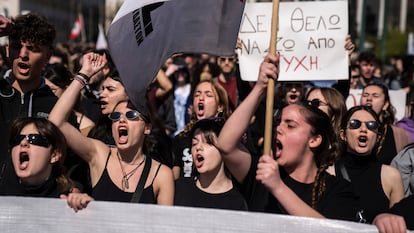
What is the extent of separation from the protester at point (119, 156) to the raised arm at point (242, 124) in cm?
54

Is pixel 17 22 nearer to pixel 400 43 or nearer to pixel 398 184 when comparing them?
pixel 398 184

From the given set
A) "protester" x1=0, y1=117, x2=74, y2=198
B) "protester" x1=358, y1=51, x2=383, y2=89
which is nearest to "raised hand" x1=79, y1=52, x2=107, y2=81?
"protester" x1=0, y1=117, x2=74, y2=198

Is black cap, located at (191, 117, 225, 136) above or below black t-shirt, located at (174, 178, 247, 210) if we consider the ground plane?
above

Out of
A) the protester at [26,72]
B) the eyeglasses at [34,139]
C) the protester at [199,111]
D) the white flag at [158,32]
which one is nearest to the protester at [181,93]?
the protester at [199,111]

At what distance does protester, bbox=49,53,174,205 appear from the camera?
180 inches

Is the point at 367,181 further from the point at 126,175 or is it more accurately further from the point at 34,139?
the point at 34,139

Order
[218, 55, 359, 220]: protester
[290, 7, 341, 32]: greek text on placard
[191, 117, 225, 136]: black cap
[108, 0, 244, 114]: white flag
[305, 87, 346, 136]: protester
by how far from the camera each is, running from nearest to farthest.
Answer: [218, 55, 359, 220]: protester → [108, 0, 244, 114]: white flag → [191, 117, 225, 136]: black cap → [305, 87, 346, 136]: protester → [290, 7, 341, 32]: greek text on placard

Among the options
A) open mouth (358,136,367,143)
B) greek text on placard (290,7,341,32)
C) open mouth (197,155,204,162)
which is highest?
greek text on placard (290,7,341,32)

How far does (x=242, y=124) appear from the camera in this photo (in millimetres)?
4020

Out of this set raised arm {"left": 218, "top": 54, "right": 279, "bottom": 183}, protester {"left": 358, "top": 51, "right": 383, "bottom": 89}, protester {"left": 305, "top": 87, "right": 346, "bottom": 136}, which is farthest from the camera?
protester {"left": 358, "top": 51, "right": 383, "bottom": 89}

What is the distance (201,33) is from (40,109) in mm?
1188

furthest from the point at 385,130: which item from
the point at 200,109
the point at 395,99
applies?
the point at 395,99

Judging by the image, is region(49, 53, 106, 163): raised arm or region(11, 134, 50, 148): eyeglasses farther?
region(49, 53, 106, 163): raised arm

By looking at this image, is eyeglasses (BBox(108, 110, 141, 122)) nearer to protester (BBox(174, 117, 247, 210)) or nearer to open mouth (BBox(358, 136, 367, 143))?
protester (BBox(174, 117, 247, 210))
